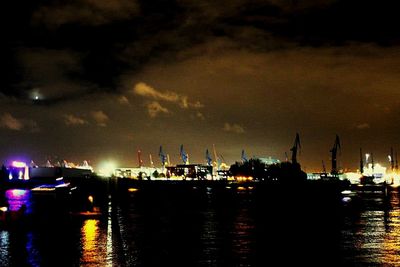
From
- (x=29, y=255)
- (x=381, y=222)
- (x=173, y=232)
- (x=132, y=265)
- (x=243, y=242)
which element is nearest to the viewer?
(x=132, y=265)

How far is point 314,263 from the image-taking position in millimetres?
29984

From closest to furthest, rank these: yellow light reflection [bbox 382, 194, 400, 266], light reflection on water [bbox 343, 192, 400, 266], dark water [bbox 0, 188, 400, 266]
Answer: dark water [bbox 0, 188, 400, 266], yellow light reflection [bbox 382, 194, 400, 266], light reflection on water [bbox 343, 192, 400, 266]

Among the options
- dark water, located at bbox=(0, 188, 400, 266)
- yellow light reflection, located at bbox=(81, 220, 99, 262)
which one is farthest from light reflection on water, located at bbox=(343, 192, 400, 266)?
yellow light reflection, located at bbox=(81, 220, 99, 262)

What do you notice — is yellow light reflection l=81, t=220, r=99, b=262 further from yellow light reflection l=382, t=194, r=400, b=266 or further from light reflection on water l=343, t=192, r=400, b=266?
yellow light reflection l=382, t=194, r=400, b=266

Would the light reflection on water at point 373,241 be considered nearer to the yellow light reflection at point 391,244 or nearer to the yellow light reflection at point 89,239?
the yellow light reflection at point 391,244

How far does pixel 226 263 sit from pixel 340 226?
25.8 meters

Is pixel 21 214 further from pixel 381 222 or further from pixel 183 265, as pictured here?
pixel 381 222

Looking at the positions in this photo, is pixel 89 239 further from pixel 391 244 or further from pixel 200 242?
pixel 391 244

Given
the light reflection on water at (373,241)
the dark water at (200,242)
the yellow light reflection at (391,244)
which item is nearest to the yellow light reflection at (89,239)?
the dark water at (200,242)

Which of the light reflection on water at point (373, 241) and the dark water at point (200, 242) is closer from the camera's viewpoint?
the dark water at point (200, 242)

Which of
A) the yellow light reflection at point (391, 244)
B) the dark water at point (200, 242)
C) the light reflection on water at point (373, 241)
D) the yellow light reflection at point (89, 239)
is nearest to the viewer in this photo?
the dark water at point (200, 242)

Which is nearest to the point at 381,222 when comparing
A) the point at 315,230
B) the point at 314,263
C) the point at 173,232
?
the point at 315,230

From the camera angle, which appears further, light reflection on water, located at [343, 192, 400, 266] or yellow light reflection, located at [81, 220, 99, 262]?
yellow light reflection, located at [81, 220, 99, 262]

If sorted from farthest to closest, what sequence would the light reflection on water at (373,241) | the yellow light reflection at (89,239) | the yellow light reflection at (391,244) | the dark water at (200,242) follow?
the yellow light reflection at (89,239)
the light reflection on water at (373,241)
the yellow light reflection at (391,244)
the dark water at (200,242)
